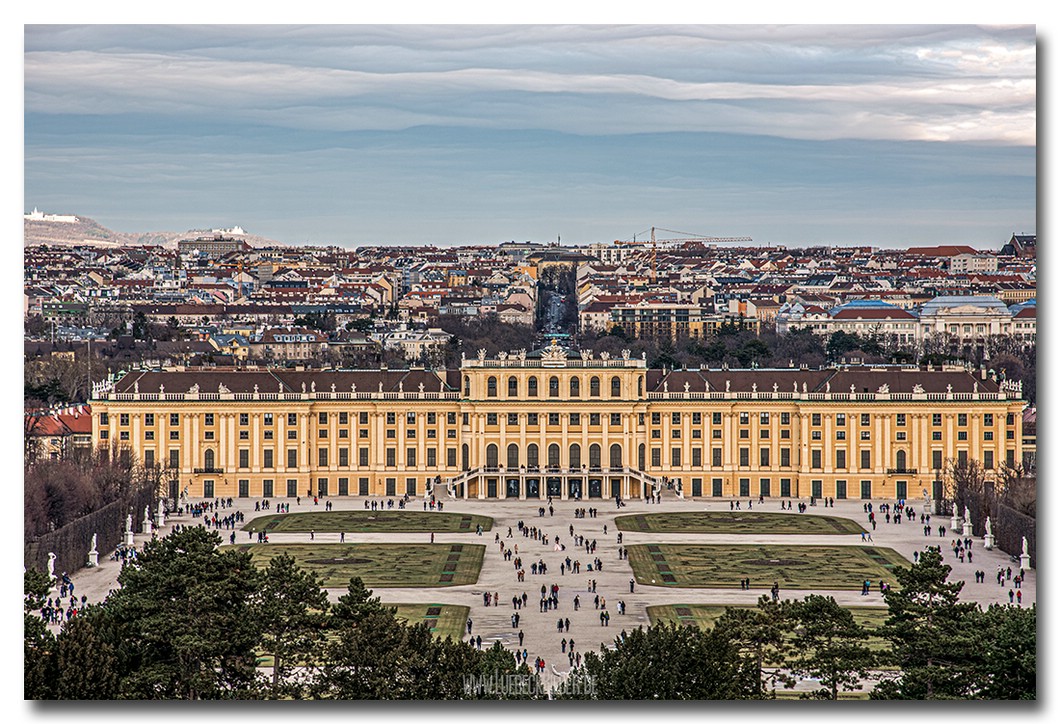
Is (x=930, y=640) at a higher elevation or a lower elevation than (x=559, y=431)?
lower

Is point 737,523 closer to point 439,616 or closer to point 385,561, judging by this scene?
point 385,561

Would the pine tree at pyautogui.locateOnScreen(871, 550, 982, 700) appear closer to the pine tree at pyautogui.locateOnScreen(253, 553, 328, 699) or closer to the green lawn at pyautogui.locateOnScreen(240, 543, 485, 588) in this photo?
the pine tree at pyautogui.locateOnScreen(253, 553, 328, 699)

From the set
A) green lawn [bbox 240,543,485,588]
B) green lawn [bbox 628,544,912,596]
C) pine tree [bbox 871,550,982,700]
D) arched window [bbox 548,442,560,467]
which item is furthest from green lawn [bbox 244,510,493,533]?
pine tree [bbox 871,550,982,700]

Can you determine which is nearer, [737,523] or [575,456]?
[737,523]

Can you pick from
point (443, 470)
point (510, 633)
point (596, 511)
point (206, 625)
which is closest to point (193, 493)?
point (443, 470)

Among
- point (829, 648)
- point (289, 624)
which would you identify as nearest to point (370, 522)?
point (289, 624)

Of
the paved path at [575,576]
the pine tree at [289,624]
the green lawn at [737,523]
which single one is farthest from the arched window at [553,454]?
the pine tree at [289,624]

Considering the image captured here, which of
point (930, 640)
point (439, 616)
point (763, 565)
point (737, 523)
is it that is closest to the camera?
point (930, 640)
